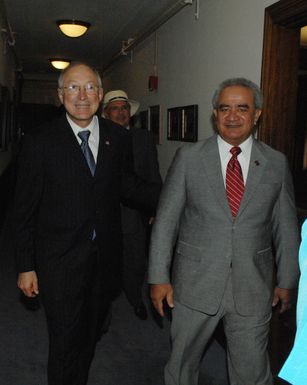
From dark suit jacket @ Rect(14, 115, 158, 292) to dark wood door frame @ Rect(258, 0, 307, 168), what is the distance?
3.96ft

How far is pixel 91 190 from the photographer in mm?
2178

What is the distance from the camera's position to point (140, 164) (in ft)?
11.5

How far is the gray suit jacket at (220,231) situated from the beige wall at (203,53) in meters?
1.29

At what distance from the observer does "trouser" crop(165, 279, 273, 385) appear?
2.03 meters

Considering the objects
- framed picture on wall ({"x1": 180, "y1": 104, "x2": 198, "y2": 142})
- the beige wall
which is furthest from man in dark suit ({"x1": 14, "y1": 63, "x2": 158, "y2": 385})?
framed picture on wall ({"x1": 180, "y1": 104, "x2": 198, "y2": 142})

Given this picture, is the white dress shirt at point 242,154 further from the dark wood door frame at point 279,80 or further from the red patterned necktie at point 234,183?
the dark wood door frame at point 279,80

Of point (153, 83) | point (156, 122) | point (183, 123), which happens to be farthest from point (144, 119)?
point (183, 123)

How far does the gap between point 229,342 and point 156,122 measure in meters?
4.13

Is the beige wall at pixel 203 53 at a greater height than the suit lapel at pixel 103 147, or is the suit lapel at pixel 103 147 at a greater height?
the beige wall at pixel 203 53

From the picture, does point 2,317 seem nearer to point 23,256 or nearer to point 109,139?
point 23,256

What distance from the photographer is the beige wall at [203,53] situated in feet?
10.5

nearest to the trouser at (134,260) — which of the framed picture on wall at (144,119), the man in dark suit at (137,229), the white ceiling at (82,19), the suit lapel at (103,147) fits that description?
the man in dark suit at (137,229)

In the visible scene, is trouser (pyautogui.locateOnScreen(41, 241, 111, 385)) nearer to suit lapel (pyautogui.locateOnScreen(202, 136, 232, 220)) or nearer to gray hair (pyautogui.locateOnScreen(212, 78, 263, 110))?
suit lapel (pyautogui.locateOnScreen(202, 136, 232, 220))

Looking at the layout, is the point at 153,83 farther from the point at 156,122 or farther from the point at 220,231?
the point at 220,231
